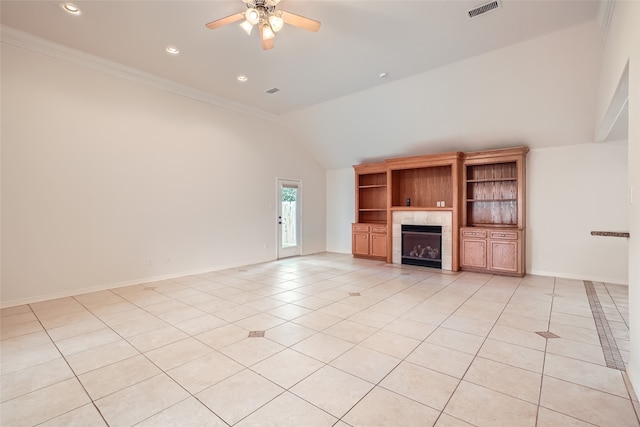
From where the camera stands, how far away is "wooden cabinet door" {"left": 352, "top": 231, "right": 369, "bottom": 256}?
7.81 metres

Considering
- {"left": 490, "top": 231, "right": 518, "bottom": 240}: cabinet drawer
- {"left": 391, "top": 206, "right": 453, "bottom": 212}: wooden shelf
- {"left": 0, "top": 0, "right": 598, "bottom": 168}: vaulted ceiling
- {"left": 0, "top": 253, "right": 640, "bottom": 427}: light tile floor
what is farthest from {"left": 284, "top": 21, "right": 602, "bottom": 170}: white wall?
{"left": 0, "top": 253, "right": 640, "bottom": 427}: light tile floor

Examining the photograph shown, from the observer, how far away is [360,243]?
794cm

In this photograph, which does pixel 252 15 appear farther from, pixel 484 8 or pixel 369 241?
pixel 369 241

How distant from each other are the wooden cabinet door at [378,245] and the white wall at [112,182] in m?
2.93

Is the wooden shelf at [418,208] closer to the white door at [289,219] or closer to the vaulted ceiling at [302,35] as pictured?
the white door at [289,219]

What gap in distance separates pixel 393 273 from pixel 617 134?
172 inches

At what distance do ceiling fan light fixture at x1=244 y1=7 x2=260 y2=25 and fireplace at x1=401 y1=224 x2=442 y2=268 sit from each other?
529 cm

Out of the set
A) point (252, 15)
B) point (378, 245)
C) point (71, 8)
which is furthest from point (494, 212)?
Result: point (71, 8)

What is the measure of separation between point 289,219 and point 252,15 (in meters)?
5.37

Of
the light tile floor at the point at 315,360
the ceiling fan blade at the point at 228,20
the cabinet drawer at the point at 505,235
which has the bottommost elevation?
the light tile floor at the point at 315,360

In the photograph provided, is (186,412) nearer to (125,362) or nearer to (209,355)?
(209,355)

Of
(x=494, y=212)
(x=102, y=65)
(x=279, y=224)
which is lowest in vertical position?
(x=279, y=224)

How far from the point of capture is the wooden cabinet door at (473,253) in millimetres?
5922

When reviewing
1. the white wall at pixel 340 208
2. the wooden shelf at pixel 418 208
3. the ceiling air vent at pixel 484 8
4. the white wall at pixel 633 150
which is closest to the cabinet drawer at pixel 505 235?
the wooden shelf at pixel 418 208
